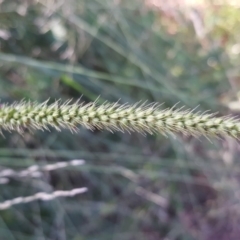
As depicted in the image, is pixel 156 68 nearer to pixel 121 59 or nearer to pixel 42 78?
pixel 121 59

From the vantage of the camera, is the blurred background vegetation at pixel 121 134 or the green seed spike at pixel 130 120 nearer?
the green seed spike at pixel 130 120

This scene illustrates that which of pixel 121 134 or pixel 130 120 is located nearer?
pixel 130 120

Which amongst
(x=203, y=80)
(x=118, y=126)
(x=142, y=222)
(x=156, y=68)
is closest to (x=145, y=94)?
(x=156, y=68)

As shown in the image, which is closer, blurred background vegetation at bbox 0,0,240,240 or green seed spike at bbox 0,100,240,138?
green seed spike at bbox 0,100,240,138

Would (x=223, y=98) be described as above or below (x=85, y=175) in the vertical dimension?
above

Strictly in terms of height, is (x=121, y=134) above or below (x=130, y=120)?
above
